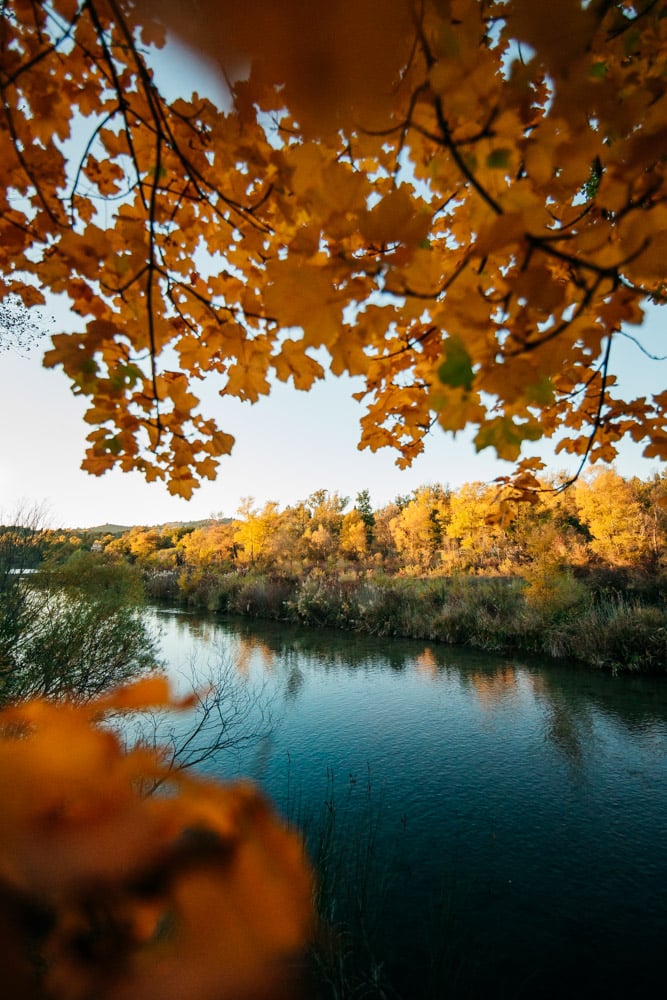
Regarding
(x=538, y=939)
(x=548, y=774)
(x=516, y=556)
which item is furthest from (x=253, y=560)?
(x=538, y=939)

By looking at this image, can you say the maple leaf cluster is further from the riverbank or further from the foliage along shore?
the riverbank

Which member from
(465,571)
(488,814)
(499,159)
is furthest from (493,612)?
(499,159)

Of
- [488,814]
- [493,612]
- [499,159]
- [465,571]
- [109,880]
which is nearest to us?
[499,159]

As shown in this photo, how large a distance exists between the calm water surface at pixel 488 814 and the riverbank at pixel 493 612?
99 cm

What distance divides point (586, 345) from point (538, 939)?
4.59m

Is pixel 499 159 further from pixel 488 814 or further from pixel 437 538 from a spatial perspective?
pixel 437 538

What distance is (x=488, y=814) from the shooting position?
15.6 feet

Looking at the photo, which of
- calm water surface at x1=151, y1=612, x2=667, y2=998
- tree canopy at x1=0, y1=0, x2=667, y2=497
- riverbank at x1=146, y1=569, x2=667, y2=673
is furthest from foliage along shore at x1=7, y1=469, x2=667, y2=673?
calm water surface at x1=151, y1=612, x2=667, y2=998

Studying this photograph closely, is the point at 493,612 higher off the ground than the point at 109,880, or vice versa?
the point at 109,880

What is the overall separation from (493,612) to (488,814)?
346 inches

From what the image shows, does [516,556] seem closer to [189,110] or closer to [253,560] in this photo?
[253,560]

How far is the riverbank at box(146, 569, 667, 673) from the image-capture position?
9852 mm

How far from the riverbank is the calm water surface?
994mm

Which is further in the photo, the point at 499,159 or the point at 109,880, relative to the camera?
the point at 109,880
